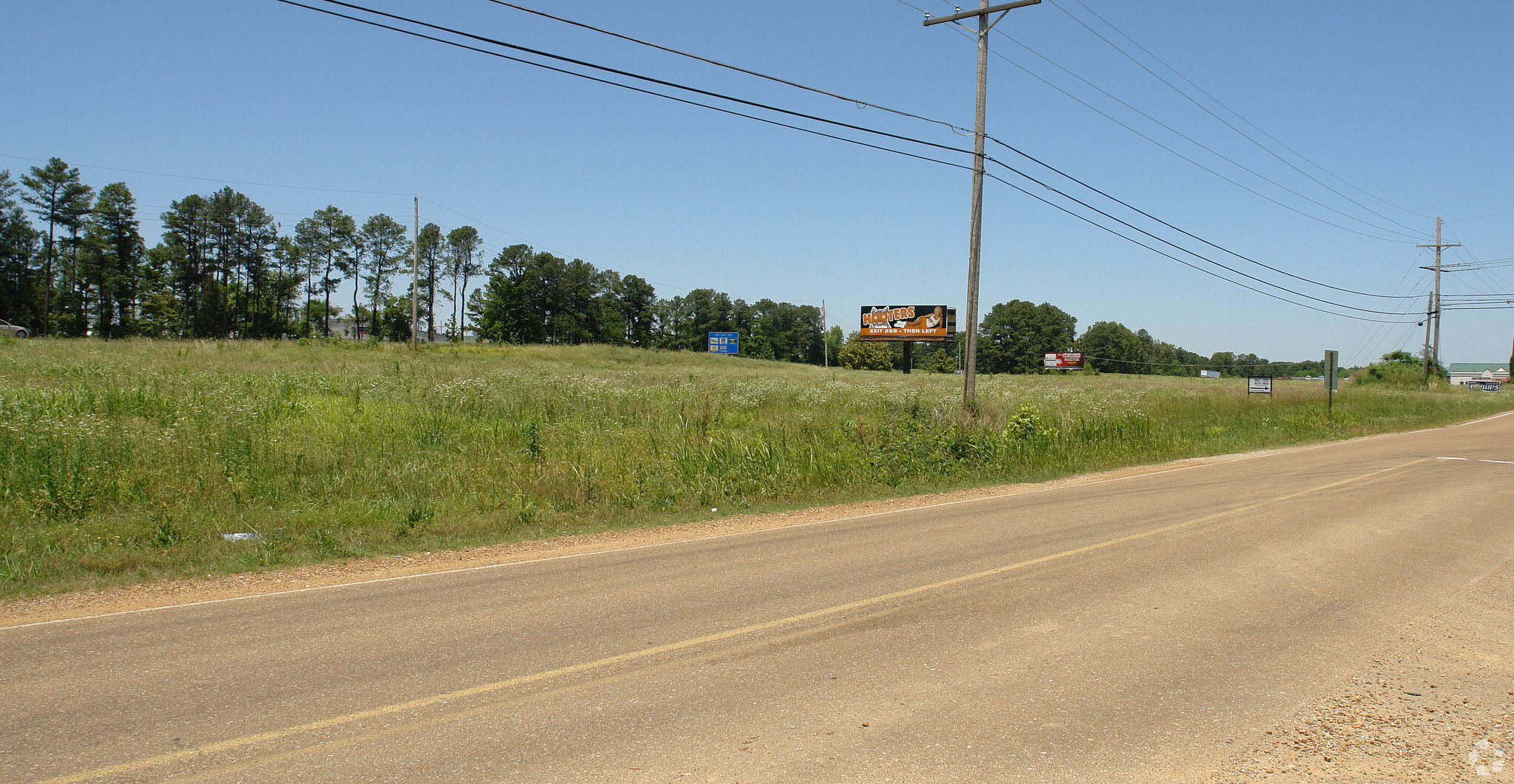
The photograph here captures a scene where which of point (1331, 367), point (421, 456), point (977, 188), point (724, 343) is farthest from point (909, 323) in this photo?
point (421, 456)

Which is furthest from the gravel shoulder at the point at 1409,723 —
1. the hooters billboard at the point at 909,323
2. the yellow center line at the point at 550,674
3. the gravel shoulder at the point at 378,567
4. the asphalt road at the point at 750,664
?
the hooters billboard at the point at 909,323

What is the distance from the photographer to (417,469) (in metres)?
12.6

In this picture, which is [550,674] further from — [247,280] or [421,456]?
[247,280]

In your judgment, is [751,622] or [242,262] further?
[242,262]

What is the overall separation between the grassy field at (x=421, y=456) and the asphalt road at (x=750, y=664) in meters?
2.71

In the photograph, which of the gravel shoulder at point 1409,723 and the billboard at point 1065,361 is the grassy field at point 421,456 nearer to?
the gravel shoulder at point 1409,723

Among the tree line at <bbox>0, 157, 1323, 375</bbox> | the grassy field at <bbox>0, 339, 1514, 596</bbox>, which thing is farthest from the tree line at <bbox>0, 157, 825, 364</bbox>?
the grassy field at <bbox>0, 339, 1514, 596</bbox>

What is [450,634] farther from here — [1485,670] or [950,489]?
[950,489]

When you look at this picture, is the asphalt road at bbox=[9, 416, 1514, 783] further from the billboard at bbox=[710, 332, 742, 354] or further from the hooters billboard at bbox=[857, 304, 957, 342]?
the billboard at bbox=[710, 332, 742, 354]

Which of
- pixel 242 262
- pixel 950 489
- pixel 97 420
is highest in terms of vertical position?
pixel 242 262

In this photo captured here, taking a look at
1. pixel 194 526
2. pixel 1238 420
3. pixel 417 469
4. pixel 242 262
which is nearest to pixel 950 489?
pixel 417 469

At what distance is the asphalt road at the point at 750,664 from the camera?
163 inches

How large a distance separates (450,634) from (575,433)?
9.92 metres

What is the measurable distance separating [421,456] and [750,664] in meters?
9.86
